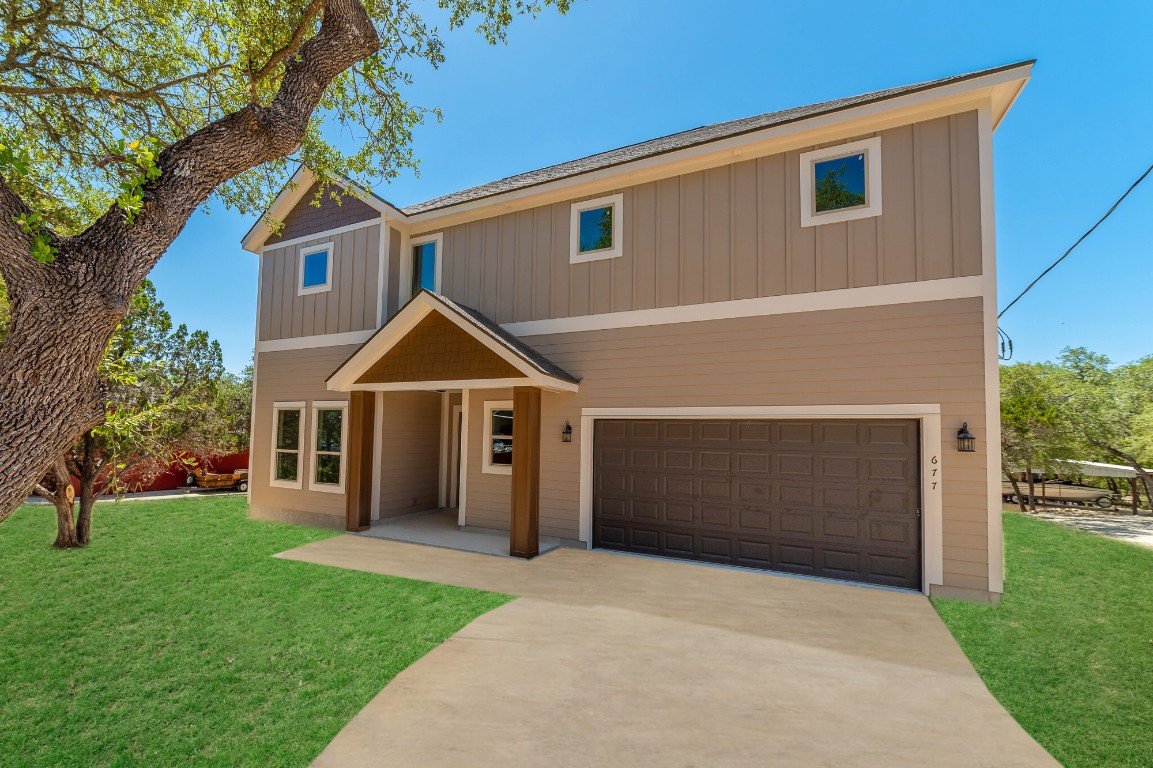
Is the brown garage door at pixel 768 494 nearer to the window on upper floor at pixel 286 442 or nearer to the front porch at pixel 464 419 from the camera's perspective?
the front porch at pixel 464 419

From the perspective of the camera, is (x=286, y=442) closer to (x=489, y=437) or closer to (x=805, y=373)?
(x=489, y=437)

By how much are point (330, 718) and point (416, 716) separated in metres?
0.59

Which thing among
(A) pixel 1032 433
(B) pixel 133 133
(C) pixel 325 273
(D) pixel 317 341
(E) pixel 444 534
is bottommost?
(E) pixel 444 534

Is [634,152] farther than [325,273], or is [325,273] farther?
[325,273]

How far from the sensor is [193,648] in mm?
4465

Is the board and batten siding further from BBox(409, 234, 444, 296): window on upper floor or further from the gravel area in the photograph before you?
the gravel area

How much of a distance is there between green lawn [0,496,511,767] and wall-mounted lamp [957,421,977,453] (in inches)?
228

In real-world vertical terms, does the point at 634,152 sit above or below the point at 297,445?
above

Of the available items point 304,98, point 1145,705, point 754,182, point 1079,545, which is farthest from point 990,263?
point 304,98

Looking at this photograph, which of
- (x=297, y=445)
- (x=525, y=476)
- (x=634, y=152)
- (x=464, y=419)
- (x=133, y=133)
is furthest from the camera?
(x=297, y=445)

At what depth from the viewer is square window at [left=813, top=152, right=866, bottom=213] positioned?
679 cm

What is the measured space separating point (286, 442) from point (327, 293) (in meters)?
3.45

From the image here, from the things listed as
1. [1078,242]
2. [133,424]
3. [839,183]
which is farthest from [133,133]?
[1078,242]

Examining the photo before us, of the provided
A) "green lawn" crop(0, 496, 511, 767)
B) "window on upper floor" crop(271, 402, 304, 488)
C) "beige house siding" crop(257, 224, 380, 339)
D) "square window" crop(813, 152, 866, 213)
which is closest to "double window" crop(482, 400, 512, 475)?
"green lawn" crop(0, 496, 511, 767)
